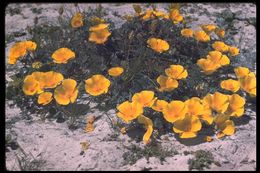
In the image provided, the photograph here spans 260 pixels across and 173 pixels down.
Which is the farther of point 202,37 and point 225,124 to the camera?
point 202,37

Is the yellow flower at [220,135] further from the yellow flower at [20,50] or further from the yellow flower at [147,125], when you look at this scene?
the yellow flower at [20,50]

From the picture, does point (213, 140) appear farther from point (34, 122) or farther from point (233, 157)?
point (34, 122)

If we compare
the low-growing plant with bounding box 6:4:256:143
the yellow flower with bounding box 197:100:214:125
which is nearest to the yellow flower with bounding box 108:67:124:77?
the low-growing plant with bounding box 6:4:256:143

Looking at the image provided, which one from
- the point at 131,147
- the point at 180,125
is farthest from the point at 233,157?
the point at 131,147

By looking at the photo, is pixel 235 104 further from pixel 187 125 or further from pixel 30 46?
pixel 30 46

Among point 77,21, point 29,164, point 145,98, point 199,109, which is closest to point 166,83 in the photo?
point 145,98

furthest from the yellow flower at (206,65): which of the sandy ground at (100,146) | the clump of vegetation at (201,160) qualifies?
the clump of vegetation at (201,160)

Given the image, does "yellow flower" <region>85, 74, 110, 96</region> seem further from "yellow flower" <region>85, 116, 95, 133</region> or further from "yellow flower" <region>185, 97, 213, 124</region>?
"yellow flower" <region>185, 97, 213, 124</region>
